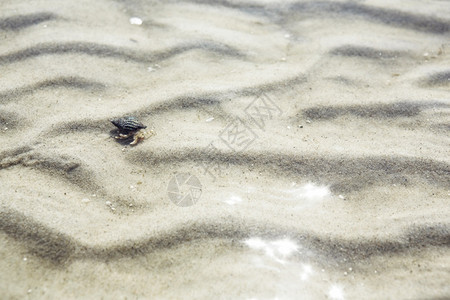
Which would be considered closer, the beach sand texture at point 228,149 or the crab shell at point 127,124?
the beach sand texture at point 228,149

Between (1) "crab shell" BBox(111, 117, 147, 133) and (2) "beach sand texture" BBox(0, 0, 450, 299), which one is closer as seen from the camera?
(2) "beach sand texture" BBox(0, 0, 450, 299)

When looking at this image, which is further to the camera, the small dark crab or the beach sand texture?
the small dark crab

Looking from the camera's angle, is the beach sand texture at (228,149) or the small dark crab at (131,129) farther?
the small dark crab at (131,129)

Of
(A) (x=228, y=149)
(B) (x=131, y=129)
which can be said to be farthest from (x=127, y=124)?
(A) (x=228, y=149)

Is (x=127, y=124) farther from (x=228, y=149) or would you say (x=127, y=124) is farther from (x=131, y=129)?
(x=228, y=149)

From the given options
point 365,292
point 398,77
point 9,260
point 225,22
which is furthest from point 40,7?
point 365,292
